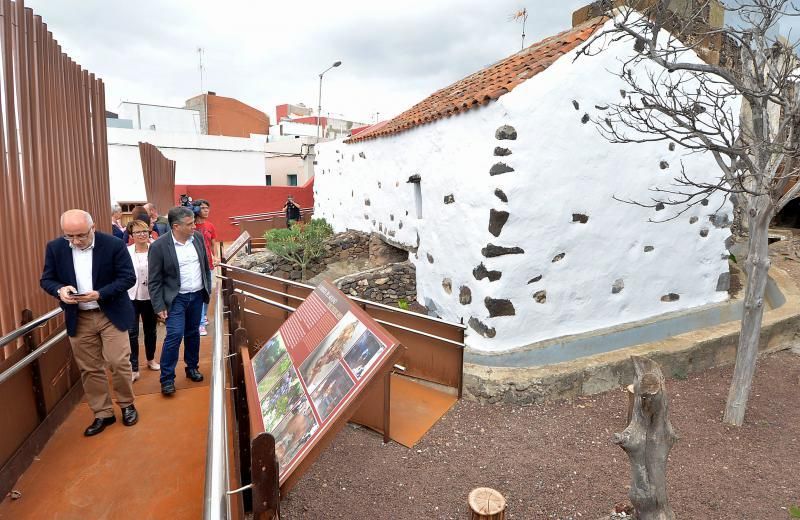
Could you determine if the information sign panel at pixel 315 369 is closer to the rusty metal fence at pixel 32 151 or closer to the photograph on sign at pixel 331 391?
the photograph on sign at pixel 331 391

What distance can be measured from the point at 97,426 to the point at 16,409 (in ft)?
1.69

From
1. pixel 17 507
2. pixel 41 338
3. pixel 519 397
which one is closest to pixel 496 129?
pixel 519 397

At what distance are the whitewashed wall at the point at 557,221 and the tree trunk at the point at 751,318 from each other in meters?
1.19

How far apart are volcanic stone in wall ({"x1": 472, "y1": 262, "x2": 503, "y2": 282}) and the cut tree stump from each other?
2667 millimetres

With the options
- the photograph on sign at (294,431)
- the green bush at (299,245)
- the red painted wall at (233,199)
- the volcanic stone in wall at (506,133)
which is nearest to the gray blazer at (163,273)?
the photograph on sign at (294,431)

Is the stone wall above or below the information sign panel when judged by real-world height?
below

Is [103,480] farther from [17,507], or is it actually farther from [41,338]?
[41,338]

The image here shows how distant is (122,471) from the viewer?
2723mm

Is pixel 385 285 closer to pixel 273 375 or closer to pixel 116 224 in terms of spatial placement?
pixel 116 224

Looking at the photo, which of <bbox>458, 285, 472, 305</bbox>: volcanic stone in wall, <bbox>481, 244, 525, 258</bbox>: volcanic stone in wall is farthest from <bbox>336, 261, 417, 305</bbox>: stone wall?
<bbox>481, 244, 525, 258</bbox>: volcanic stone in wall

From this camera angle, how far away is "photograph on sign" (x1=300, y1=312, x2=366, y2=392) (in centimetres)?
193

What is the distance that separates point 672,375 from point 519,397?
1.97 meters

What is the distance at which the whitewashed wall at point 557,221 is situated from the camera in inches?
175

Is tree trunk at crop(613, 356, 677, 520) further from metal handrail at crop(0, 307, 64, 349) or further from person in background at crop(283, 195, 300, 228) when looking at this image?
person in background at crop(283, 195, 300, 228)
